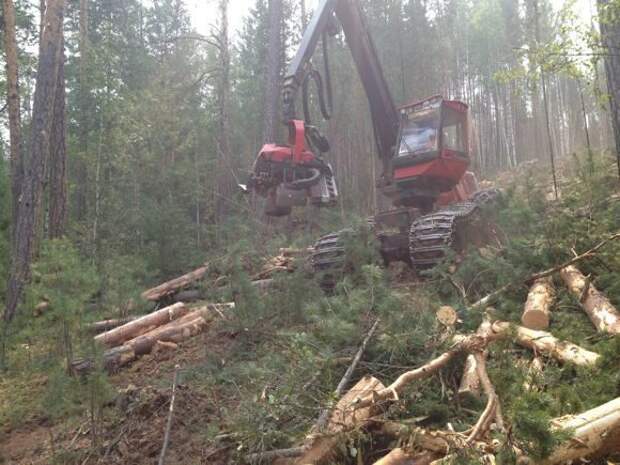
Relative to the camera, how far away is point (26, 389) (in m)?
5.70

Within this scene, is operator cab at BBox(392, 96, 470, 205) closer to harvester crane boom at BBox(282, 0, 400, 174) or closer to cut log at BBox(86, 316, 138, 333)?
harvester crane boom at BBox(282, 0, 400, 174)

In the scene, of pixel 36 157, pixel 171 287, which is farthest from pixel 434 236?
pixel 36 157

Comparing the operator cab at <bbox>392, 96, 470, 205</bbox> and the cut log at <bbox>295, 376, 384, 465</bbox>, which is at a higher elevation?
the operator cab at <bbox>392, 96, 470, 205</bbox>

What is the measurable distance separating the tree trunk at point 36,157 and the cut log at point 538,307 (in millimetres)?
6437

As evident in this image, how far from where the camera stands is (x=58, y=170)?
10500 millimetres

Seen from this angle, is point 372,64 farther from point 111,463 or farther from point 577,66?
point 111,463

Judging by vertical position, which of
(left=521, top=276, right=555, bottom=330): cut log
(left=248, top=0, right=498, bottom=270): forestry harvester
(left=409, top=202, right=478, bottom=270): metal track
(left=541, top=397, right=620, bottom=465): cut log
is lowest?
(left=541, top=397, right=620, bottom=465): cut log

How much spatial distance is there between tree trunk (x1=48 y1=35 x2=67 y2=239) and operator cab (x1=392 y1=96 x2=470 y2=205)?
6.57m

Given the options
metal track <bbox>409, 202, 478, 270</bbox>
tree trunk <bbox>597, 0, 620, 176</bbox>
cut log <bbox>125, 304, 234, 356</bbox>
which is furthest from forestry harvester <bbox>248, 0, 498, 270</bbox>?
tree trunk <bbox>597, 0, 620, 176</bbox>

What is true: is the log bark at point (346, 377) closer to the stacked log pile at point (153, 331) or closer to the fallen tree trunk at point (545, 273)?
the fallen tree trunk at point (545, 273)

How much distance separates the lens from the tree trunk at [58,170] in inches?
404

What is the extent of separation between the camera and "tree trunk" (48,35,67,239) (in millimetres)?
10250

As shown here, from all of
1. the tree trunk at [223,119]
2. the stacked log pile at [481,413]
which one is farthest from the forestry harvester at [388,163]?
the tree trunk at [223,119]

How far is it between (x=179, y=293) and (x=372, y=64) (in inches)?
190
